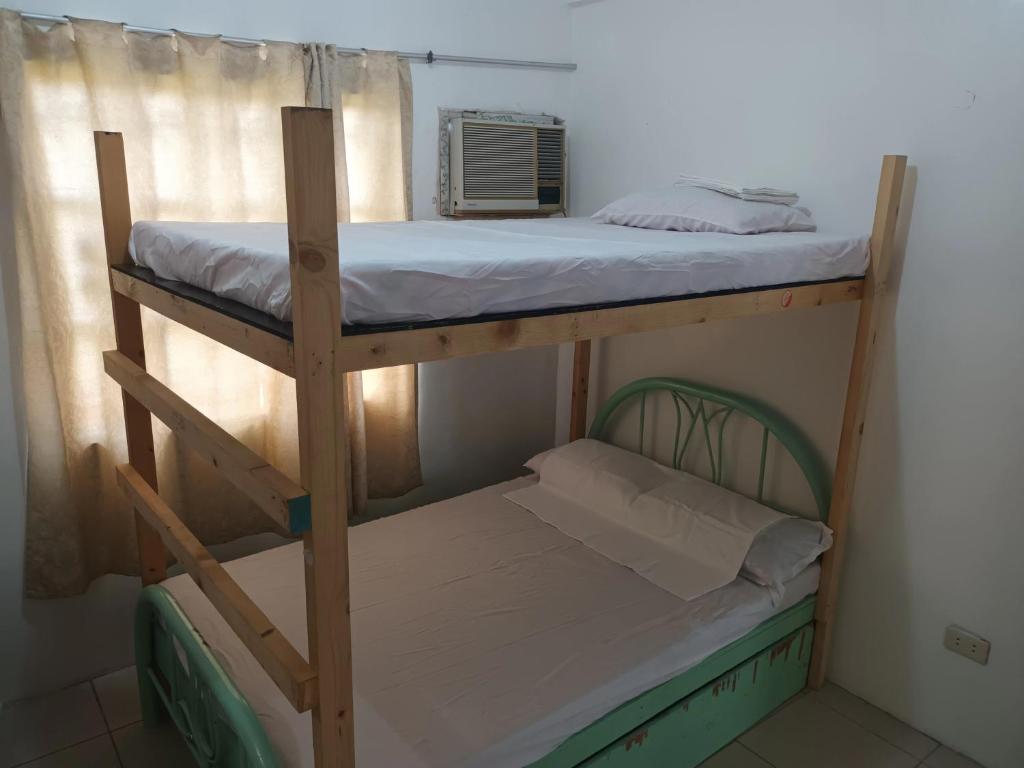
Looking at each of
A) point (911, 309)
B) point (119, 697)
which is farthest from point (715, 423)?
point (119, 697)

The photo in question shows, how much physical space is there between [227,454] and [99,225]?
1215mm

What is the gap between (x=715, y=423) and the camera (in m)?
2.90

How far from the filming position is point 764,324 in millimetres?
2693

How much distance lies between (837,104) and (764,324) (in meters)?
0.75

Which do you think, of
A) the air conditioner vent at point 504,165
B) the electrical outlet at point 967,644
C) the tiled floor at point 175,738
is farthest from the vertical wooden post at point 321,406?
the electrical outlet at point 967,644

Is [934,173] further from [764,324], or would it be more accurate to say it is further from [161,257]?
[161,257]

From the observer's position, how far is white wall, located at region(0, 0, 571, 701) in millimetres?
2338

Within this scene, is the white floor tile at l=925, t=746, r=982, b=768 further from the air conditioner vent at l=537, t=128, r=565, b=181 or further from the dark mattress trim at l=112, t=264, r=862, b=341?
the air conditioner vent at l=537, t=128, r=565, b=181

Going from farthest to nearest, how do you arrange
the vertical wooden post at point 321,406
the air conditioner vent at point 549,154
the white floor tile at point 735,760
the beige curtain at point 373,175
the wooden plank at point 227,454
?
1. the air conditioner vent at point 549,154
2. the beige curtain at point 373,175
3. the white floor tile at point 735,760
4. the wooden plank at point 227,454
5. the vertical wooden post at point 321,406

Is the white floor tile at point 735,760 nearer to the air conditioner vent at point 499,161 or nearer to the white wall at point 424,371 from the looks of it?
the white wall at point 424,371

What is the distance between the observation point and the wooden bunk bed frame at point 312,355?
1.15 metres

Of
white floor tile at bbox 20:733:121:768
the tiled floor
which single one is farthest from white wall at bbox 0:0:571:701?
white floor tile at bbox 20:733:121:768

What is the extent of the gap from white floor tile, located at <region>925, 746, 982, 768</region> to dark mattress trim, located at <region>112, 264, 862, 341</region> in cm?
155

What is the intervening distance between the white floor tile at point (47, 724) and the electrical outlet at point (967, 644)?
2628 millimetres
